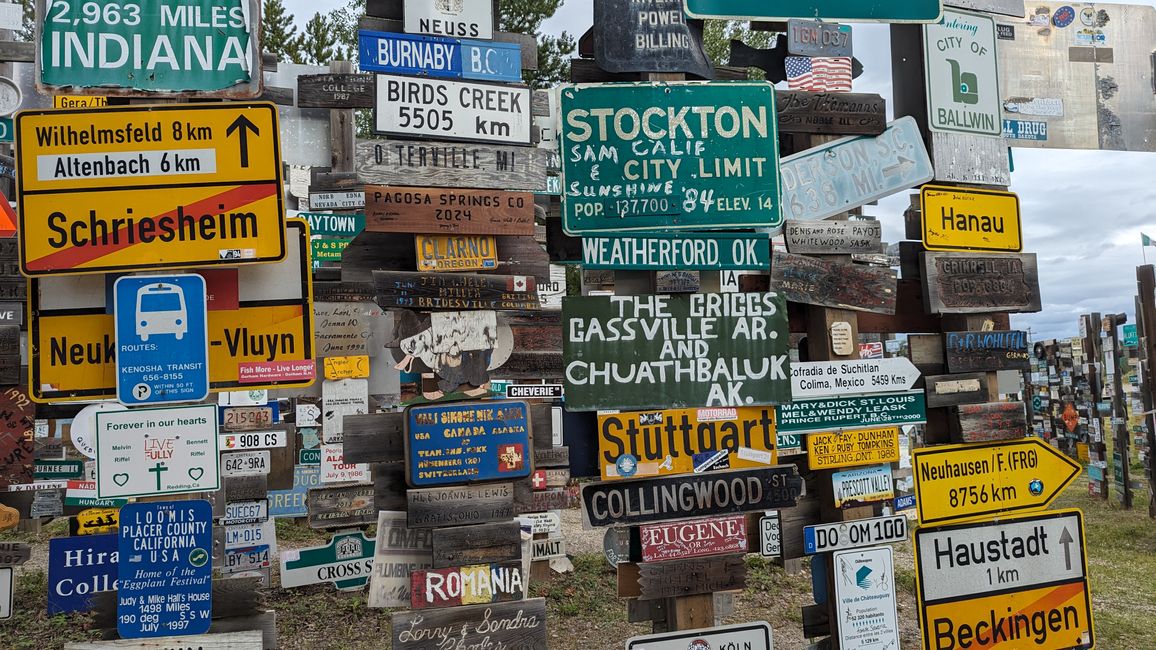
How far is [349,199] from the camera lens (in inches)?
342

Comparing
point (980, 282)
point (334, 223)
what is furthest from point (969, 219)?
point (334, 223)

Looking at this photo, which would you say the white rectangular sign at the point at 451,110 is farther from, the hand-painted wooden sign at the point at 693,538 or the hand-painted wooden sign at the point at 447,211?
the hand-painted wooden sign at the point at 693,538

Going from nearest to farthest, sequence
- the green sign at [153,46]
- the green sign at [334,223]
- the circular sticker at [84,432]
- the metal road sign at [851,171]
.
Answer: the green sign at [153,46]
the metal road sign at [851,171]
the circular sticker at [84,432]
the green sign at [334,223]

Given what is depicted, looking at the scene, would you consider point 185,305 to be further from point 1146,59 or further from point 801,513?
point 1146,59

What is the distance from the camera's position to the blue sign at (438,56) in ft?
14.3

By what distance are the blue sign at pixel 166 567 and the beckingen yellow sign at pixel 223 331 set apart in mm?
540

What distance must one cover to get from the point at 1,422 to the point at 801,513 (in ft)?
16.7

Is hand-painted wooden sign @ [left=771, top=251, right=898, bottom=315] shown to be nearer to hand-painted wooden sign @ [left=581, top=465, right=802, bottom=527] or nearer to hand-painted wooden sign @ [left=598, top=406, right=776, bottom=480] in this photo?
hand-painted wooden sign @ [left=598, top=406, right=776, bottom=480]

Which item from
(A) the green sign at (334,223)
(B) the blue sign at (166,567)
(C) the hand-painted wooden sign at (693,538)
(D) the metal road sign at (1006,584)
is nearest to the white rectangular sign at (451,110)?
(B) the blue sign at (166,567)

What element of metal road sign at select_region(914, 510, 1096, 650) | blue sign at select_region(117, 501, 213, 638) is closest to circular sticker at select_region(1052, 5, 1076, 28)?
metal road sign at select_region(914, 510, 1096, 650)

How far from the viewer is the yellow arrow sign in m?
4.32

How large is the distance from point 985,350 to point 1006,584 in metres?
1.32

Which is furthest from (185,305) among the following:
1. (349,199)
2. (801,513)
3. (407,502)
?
(349,199)

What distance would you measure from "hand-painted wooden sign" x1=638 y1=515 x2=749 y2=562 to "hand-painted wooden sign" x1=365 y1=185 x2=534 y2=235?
1.78m
